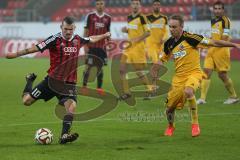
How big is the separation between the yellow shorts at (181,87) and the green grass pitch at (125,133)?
565 millimetres

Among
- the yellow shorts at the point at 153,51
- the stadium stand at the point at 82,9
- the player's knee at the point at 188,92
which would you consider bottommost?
the player's knee at the point at 188,92

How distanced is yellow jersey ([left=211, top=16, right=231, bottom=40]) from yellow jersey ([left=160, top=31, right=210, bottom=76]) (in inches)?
198

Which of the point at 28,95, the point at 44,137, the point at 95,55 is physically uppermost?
the point at 95,55

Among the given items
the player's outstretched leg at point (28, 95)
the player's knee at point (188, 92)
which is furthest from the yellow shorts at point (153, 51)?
the player's outstretched leg at point (28, 95)

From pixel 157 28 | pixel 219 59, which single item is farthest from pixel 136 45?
pixel 219 59

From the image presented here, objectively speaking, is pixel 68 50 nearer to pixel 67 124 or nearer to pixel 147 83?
pixel 67 124

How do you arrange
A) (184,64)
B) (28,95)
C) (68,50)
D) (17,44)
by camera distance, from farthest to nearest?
(17,44), (184,64), (28,95), (68,50)

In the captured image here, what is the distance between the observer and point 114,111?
47.4 ft

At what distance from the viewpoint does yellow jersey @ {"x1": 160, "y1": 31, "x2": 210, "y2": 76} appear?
11008mm

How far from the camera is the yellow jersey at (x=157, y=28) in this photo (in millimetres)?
18844

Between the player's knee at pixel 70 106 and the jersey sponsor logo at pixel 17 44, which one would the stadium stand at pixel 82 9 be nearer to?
the jersey sponsor logo at pixel 17 44

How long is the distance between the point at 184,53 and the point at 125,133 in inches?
67.4

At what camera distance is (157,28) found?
1916 cm

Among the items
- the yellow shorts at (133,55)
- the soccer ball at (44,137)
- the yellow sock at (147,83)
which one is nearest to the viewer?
the soccer ball at (44,137)
